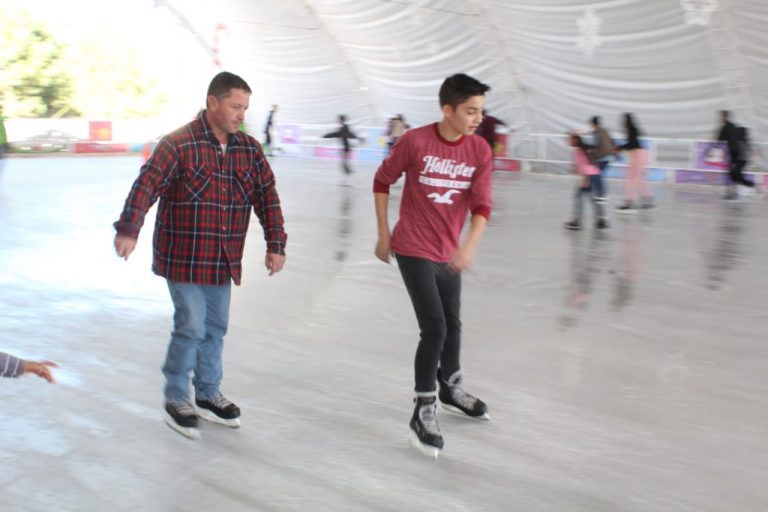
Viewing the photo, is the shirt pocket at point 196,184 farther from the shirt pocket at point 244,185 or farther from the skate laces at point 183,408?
the skate laces at point 183,408

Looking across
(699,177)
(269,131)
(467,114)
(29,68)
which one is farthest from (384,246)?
(29,68)

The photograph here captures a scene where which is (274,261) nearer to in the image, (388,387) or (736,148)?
(388,387)

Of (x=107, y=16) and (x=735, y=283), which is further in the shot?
(x=107, y=16)

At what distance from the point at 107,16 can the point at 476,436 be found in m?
42.2

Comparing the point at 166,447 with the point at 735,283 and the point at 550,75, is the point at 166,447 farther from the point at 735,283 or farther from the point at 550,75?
the point at 550,75

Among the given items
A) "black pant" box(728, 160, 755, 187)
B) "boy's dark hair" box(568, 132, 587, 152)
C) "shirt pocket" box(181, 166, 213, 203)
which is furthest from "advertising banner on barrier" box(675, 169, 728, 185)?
"shirt pocket" box(181, 166, 213, 203)

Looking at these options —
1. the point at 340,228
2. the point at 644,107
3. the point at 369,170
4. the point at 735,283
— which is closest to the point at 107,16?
the point at 369,170

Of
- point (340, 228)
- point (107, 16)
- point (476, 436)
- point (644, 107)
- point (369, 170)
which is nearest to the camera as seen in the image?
point (476, 436)

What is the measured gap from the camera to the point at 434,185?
11.9 feet

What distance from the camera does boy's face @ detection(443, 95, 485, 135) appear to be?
349cm

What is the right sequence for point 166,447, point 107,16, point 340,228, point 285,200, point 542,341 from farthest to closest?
point 107,16 → point 285,200 → point 340,228 → point 542,341 → point 166,447

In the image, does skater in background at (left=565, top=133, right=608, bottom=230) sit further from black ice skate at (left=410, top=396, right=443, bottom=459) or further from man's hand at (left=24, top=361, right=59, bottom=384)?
man's hand at (left=24, top=361, right=59, bottom=384)

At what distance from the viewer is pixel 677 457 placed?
11.5ft

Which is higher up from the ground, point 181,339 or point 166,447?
point 181,339
